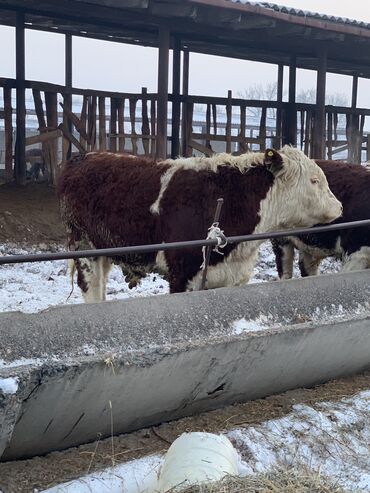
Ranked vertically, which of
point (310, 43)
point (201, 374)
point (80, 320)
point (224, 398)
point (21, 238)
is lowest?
point (21, 238)

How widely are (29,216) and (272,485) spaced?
806 centimetres

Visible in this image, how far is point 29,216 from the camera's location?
10086 mm

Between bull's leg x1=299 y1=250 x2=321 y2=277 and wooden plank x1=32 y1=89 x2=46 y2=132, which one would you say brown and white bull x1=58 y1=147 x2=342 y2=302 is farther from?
wooden plank x1=32 y1=89 x2=46 y2=132

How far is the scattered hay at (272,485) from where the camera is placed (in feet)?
8.17

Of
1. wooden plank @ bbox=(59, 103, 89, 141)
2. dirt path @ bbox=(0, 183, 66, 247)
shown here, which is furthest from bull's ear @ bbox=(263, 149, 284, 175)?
wooden plank @ bbox=(59, 103, 89, 141)

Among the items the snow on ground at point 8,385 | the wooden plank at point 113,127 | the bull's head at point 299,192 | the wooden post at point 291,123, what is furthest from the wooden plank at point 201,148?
the snow on ground at point 8,385

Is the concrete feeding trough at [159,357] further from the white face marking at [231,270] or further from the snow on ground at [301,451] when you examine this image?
the white face marking at [231,270]

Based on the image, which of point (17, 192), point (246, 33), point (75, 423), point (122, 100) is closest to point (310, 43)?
point (246, 33)

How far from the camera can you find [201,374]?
3.54 m

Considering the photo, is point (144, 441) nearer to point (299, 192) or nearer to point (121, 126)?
point (299, 192)

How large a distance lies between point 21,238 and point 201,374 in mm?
6341

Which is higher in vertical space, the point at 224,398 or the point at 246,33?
the point at 246,33

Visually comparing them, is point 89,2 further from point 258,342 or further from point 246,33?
point 258,342

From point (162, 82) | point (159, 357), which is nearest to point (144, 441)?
point (159, 357)
